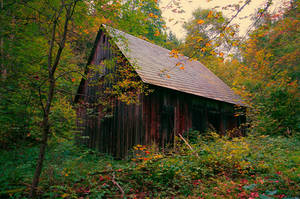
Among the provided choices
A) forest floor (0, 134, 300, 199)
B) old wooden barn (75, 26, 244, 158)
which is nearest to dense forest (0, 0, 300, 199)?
forest floor (0, 134, 300, 199)

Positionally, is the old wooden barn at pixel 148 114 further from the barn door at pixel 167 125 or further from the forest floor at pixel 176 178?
the forest floor at pixel 176 178

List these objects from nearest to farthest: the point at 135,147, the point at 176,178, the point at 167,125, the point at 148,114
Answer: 1. the point at 176,178
2. the point at 135,147
3. the point at 148,114
4. the point at 167,125

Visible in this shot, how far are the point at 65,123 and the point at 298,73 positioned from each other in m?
17.0

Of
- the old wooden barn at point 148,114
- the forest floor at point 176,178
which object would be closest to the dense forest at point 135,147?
the forest floor at point 176,178

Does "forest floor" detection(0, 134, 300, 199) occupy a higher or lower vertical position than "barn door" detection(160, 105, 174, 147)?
lower

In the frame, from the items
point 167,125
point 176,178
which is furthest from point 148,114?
point 176,178

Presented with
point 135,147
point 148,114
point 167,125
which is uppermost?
point 148,114

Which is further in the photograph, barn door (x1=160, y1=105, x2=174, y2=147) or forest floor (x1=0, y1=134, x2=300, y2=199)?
barn door (x1=160, y1=105, x2=174, y2=147)

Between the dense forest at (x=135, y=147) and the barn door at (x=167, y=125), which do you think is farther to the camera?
the barn door at (x=167, y=125)

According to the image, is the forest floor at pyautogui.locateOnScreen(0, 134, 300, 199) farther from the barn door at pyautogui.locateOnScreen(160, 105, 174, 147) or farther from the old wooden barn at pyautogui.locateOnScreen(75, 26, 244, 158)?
the barn door at pyautogui.locateOnScreen(160, 105, 174, 147)

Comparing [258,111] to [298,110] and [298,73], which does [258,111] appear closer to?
[298,110]

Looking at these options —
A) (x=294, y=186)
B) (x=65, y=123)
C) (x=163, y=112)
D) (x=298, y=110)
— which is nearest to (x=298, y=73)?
(x=298, y=110)

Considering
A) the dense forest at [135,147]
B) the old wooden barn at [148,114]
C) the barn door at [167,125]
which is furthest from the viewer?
the barn door at [167,125]

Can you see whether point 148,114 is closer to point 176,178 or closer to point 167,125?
point 167,125
